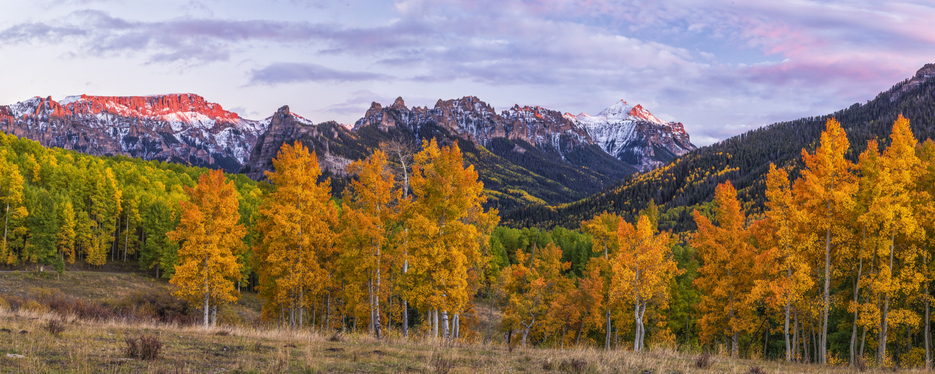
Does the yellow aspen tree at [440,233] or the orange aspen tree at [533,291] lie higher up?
the yellow aspen tree at [440,233]

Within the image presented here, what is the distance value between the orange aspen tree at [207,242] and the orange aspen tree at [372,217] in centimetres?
855

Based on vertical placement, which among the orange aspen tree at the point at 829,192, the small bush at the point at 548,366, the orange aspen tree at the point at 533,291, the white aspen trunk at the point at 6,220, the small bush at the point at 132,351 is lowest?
the orange aspen tree at the point at 533,291

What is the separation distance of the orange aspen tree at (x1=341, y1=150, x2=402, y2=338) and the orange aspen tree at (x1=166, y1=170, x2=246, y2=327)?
8.55 meters

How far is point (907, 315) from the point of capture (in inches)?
900

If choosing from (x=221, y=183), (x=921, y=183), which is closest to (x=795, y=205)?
(x=921, y=183)

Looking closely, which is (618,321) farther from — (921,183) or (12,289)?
(12,289)

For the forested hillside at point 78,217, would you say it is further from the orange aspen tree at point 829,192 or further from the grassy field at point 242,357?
the orange aspen tree at point 829,192

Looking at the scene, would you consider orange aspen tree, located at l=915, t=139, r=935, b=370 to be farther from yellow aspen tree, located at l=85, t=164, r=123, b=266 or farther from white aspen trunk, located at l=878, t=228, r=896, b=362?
yellow aspen tree, located at l=85, t=164, r=123, b=266

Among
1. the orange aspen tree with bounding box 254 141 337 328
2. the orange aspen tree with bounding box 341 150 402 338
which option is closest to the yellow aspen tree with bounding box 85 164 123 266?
the orange aspen tree with bounding box 254 141 337 328

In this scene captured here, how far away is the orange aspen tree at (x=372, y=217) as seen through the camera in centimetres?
2691

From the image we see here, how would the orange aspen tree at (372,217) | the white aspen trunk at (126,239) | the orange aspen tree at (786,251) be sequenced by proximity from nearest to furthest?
the orange aspen tree at (786,251) < the orange aspen tree at (372,217) < the white aspen trunk at (126,239)

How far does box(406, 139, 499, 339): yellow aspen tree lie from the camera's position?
78.2ft

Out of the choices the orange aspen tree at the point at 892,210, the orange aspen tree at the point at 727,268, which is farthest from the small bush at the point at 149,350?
the orange aspen tree at the point at 727,268

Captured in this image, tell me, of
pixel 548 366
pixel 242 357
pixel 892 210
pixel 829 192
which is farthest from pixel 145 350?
pixel 829 192
